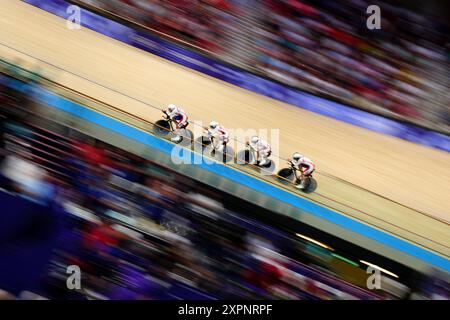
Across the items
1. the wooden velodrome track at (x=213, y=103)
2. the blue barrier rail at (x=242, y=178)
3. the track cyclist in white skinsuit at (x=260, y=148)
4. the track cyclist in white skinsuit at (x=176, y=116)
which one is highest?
the wooden velodrome track at (x=213, y=103)

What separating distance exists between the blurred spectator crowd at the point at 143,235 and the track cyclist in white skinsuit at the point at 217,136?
3.15 feet

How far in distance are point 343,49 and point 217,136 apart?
244 cm

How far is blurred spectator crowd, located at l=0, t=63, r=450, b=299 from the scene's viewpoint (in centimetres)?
520

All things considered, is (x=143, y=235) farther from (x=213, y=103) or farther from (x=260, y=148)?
(x=213, y=103)

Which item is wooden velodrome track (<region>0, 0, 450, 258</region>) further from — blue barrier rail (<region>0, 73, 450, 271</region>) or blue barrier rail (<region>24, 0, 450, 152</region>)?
blue barrier rail (<region>0, 73, 450, 271</region>)

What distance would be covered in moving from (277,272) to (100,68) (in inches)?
159

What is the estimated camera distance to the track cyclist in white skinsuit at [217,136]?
689cm

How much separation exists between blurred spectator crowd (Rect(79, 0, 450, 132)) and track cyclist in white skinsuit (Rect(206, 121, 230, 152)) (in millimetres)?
1647

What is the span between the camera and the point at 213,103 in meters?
8.05

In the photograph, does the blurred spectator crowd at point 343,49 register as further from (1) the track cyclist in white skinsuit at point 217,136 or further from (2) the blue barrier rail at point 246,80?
(1) the track cyclist in white skinsuit at point 217,136

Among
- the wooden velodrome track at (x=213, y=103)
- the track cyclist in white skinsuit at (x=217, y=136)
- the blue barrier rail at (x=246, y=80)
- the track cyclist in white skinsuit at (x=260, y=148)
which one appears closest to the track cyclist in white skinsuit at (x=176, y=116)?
the track cyclist in white skinsuit at (x=217, y=136)

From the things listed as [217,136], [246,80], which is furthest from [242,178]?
[246,80]

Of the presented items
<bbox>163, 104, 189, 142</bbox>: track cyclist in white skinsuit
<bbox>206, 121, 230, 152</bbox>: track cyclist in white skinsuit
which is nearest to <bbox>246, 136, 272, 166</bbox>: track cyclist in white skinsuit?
<bbox>206, 121, 230, 152</bbox>: track cyclist in white skinsuit
